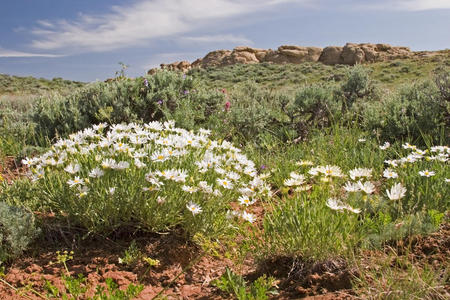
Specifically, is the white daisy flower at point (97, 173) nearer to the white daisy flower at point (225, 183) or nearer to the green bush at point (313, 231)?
the white daisy flower at point (225, 183)

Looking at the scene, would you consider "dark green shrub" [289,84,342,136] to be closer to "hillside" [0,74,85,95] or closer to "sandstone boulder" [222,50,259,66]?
"hillside" [0,74,85,95]

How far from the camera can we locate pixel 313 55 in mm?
56656

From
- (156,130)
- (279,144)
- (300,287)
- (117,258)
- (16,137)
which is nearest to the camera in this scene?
(300,287)

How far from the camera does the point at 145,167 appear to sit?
3.14 m

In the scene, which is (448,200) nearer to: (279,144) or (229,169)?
(229,169)

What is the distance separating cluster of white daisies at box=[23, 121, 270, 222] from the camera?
9.32 ft

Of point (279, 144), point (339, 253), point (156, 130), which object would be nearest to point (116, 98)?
point (279, 144)

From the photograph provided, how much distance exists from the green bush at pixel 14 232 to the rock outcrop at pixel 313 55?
46.5 metres

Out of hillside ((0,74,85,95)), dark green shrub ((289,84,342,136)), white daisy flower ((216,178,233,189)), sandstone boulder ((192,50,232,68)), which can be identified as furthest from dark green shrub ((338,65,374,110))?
sandstone boulder ((192,50,232,68))

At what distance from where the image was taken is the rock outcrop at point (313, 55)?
51156mm

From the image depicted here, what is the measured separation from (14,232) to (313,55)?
5756 centimetres

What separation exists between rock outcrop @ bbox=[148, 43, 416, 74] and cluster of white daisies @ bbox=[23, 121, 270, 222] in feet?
152

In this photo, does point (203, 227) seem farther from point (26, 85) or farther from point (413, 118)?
point (26, 85)

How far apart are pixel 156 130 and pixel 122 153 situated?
2.09 feet
